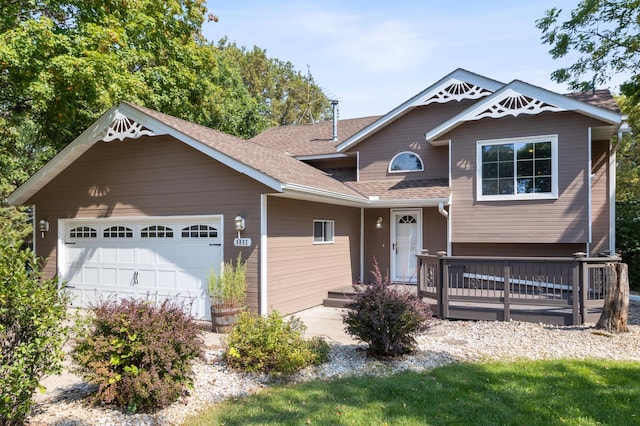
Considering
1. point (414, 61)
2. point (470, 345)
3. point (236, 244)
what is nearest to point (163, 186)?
point (236, 244)

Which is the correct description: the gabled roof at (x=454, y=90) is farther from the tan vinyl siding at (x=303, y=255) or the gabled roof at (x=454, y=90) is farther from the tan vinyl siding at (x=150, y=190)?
the tan vinyl siding at (x=150, y=190)

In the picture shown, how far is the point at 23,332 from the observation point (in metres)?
3.77

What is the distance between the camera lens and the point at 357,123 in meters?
16.7

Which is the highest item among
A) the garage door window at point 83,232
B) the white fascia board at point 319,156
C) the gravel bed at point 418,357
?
the white fascia board at point 319,156

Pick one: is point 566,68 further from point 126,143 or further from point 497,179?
point 126,143

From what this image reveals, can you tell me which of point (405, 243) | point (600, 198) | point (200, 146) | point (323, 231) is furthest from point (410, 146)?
point (200, 146)

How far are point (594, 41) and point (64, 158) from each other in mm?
15668

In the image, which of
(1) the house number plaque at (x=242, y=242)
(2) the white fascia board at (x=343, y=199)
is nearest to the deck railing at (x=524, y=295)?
(2) the white fascia board at (x=343, y=199)

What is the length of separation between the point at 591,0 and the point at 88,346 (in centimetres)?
1484

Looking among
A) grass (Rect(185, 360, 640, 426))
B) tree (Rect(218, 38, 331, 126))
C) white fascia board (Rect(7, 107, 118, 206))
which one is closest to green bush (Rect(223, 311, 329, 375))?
grass (Rect(185, 360, 640, 426))

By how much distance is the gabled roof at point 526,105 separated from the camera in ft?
32.3

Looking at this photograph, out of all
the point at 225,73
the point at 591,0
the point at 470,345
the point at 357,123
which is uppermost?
the point at 225,73

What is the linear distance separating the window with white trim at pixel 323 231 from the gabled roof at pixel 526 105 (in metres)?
4.09

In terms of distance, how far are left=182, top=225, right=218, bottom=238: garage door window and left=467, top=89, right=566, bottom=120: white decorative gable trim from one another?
278 inches
